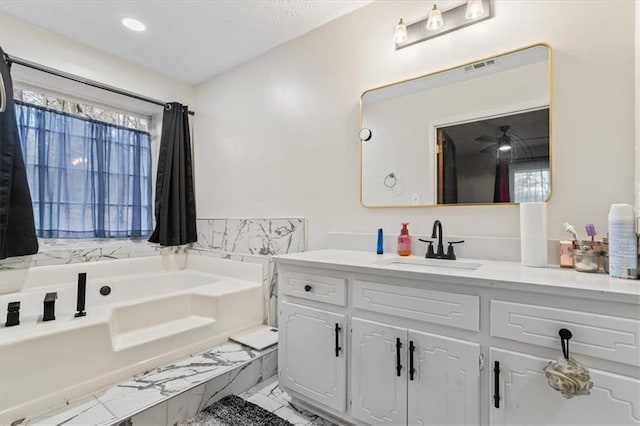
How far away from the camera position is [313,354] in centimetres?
164

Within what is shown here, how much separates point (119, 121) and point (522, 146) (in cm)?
333

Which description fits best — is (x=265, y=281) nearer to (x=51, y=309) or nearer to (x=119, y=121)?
(x=51, y=309)

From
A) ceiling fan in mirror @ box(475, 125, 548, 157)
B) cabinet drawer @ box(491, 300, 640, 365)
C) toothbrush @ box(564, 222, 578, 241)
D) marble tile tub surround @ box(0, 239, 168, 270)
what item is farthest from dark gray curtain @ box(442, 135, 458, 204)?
marble tile tub surround @ box(0, 239, 168, 270)

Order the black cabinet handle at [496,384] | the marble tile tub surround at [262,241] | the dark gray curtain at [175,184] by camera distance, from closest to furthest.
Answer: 1. the black cabinet handle at [496,384]
2. the marble tile tub surround at [262,241]
3. the dark gray curtain at [175,184]

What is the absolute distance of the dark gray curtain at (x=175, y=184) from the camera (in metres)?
3.03

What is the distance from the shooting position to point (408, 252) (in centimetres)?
→ 181

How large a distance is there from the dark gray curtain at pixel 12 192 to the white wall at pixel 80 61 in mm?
188

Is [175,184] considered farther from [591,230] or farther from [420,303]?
[591,230]

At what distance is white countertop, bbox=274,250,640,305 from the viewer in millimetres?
968

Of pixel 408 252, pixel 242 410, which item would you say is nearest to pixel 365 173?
pixel 408 252

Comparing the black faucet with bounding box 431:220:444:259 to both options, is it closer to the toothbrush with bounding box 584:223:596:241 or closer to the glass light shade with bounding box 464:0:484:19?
the toothbrush with bounding box 584:223:596:241

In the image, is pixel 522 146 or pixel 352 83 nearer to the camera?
pixel 522 146

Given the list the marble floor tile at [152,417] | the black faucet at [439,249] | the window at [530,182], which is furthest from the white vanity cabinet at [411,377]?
the marble floor tile at [152,417]

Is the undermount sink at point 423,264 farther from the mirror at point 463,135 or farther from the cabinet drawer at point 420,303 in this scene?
the mirror at point 463,135
